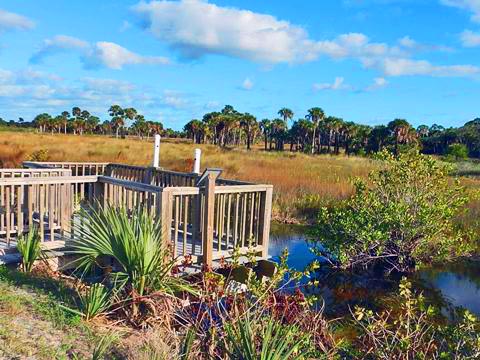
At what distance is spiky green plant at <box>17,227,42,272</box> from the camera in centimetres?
591

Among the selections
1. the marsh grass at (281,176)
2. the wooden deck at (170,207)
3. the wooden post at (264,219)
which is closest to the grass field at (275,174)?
the marsh grass at (281,176)

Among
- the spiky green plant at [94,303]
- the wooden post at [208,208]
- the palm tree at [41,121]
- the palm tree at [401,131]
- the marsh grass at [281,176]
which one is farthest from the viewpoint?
the palm tree at [41,121]

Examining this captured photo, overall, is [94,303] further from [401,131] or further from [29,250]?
[401,131]

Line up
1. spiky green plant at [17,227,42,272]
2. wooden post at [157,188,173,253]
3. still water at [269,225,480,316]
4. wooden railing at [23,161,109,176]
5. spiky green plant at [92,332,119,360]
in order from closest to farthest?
spiky green plant at [92,332,119,360]
spiky green plant at [17,227,42,272]
wooden post at [157,188,173,253]
still water at [269,225,480,316]
wooden railing at [23,161,109,176]

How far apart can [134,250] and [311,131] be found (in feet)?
214

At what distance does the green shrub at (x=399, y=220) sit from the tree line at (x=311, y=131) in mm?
40632

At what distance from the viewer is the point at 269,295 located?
440 centimetres

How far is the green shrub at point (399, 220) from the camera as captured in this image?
9336 millimetres

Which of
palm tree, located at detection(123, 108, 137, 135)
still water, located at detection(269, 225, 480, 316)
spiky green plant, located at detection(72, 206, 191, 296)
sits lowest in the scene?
still water, located at detection(269, 225, 480, 316)

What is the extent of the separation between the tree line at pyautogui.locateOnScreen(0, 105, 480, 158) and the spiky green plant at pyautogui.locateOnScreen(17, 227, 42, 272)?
46.6m

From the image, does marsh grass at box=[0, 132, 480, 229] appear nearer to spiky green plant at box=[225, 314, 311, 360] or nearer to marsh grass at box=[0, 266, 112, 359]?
spiky green plant at box=[225, 314, 311, 360]

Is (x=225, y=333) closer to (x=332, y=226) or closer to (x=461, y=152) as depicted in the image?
(x=332, y=226)

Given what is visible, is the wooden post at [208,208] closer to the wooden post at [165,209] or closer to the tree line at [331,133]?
the wooden post at [165,209]

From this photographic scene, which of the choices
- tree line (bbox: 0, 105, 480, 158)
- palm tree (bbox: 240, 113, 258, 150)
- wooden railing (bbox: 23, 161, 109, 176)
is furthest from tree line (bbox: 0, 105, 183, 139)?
wooden railing (bbox: 23, 161, 109, 176)
